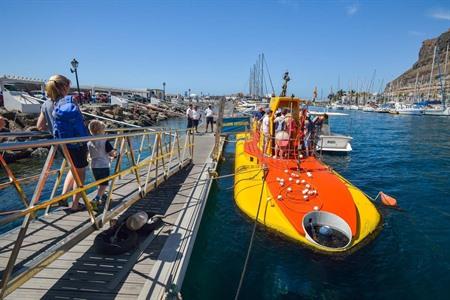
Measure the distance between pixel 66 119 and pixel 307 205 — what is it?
638 centimetres

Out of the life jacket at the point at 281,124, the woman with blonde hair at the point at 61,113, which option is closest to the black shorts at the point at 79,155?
the woman with blonde hair at the point at 61,113

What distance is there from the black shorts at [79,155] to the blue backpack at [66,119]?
0.31 m

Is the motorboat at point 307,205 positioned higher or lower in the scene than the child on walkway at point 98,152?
lower

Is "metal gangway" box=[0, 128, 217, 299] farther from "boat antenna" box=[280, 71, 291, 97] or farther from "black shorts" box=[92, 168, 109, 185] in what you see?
"boat antenna" box=[280, 71, 291, 97]

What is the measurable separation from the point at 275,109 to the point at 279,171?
339 centimetres

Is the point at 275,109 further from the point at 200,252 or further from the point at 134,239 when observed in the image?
the point at 134,239

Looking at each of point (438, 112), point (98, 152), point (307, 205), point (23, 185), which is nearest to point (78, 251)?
point (98, 152)

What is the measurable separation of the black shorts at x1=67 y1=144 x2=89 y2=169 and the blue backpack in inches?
12.2

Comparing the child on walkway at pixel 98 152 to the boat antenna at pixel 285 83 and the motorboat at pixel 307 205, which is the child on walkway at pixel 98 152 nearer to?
the motorboat at pixel 307 205

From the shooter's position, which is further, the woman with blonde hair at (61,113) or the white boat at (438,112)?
the white boat at (438,112)

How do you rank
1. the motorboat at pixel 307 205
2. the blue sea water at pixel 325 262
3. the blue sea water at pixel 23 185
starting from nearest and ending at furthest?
1. the blue sea water at pixel 325 262
2. the motorboat at pixel 307 205
3. the blue sea water at pixel 23 185

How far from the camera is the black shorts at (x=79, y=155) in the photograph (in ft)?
16.5

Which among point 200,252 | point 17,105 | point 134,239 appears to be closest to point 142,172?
point 200,252

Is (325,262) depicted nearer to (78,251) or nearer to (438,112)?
(78,251)
